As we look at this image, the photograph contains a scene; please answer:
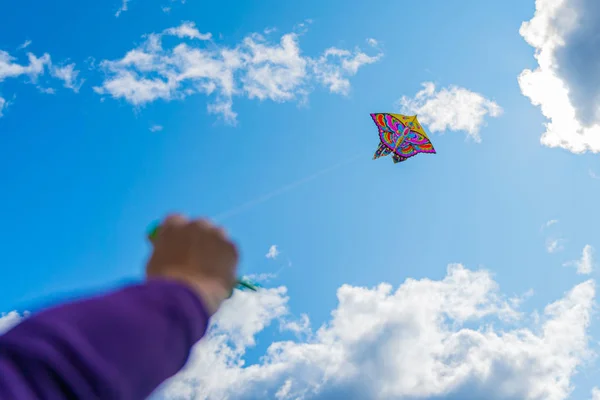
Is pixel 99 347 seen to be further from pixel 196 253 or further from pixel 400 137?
pixel 400 137

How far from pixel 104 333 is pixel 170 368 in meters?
0.28

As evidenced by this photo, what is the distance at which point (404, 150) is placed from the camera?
3158cm

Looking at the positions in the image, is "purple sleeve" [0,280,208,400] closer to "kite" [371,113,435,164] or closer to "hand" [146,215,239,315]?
"hand" [146,215,239,315]

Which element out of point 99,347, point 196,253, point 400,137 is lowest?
point 99,347

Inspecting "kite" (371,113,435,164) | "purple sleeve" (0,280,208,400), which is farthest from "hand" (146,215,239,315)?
"kite" (371,113,435,164)

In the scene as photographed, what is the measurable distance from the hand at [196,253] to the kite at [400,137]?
29782 mm

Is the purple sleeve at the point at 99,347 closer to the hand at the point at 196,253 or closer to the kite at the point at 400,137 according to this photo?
the hand at the point at 196,253

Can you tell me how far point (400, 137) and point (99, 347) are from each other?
31756mm

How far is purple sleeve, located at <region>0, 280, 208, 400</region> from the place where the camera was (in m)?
1.36

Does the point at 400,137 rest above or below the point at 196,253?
above

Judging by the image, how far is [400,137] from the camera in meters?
31.9

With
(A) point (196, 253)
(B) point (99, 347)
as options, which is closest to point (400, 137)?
(A) point (196, 253)

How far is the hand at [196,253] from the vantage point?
197 cm

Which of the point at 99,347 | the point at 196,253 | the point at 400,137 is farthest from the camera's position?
the point at 400,137
